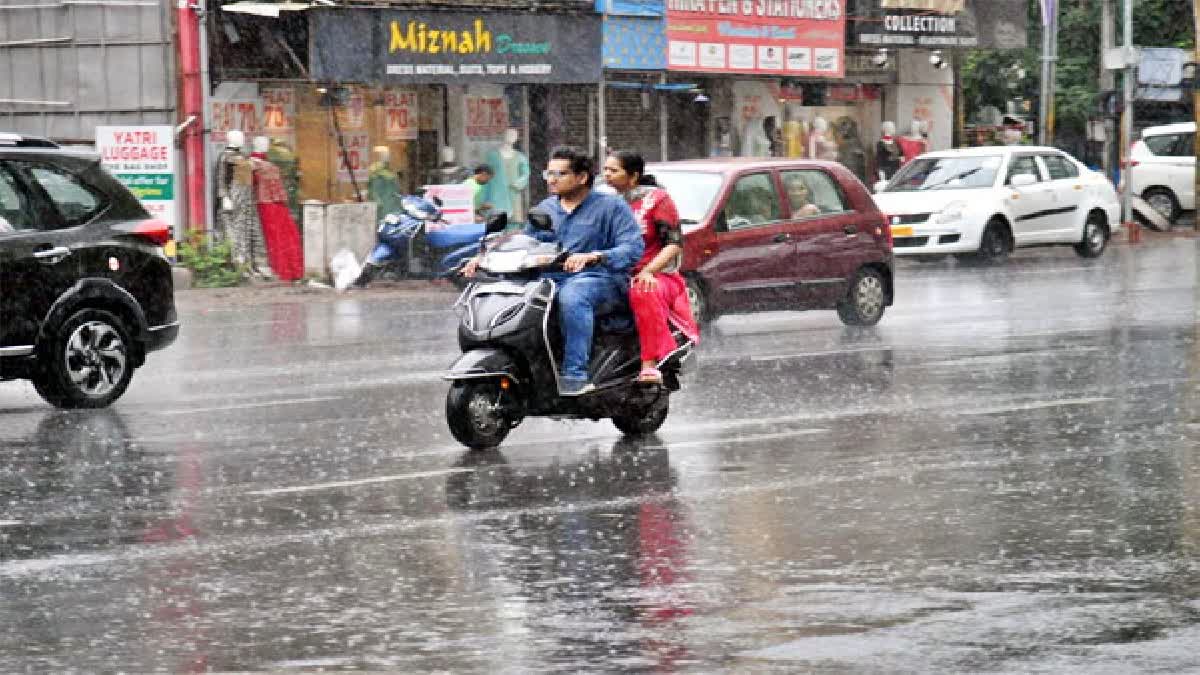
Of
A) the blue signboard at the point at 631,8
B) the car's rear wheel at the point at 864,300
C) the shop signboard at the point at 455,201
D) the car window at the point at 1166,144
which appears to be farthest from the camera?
the car window at the point at 1166,144

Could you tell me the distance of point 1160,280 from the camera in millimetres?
26500

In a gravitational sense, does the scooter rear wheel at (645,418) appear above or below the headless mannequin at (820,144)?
below

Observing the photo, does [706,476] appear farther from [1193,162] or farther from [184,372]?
[1193,162]

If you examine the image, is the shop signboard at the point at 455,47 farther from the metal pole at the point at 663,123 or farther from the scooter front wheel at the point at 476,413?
the scooter front wheel at the point at 476,413

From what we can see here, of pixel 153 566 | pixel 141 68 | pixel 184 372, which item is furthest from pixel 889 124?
pixel 153 566

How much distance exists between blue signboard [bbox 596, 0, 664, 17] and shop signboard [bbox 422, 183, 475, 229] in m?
5.20

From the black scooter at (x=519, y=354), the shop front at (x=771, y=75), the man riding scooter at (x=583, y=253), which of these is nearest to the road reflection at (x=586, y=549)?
the black scooter at (x=519, y=354)

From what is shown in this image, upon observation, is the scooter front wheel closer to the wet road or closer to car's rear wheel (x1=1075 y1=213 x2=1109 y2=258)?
the wet road

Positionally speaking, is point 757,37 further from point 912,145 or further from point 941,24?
point 941,24

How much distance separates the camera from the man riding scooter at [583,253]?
476 inches

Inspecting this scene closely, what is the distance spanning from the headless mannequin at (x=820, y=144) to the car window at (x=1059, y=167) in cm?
592

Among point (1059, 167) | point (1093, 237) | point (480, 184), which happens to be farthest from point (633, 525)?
point (1093, 237)

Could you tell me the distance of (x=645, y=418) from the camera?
1277cm

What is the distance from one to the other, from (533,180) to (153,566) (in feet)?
86.0
